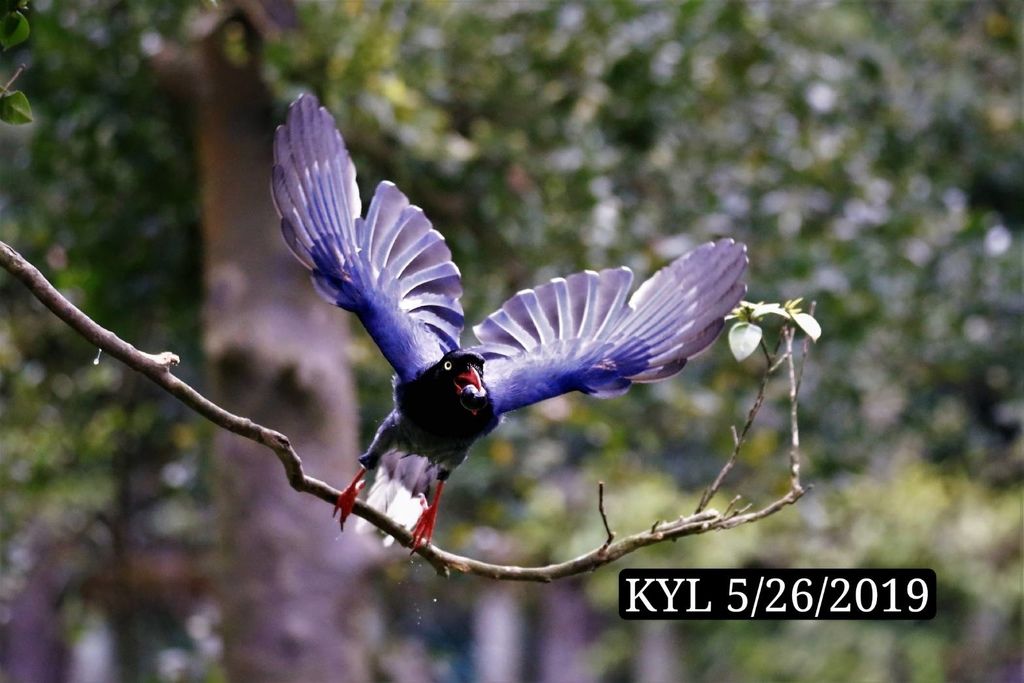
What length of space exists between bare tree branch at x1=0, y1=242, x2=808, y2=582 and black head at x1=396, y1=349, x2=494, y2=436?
30cm

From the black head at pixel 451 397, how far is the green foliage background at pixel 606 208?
88.0 inches

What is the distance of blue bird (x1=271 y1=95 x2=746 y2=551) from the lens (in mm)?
2535

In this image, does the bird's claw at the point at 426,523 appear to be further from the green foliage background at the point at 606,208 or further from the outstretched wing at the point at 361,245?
the green foliage background at the point at 606,208

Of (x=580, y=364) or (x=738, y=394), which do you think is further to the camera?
(x=738, y=394)

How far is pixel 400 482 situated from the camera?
305 centimetres

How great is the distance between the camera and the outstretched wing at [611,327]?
8.58 ft

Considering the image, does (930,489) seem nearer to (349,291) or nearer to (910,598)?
(910,598)

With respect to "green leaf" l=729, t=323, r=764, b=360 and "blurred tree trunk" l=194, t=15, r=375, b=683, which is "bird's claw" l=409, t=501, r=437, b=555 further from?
"blurred tree trunk" l=194, t=15, r=375, b=683

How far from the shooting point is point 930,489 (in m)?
8.42

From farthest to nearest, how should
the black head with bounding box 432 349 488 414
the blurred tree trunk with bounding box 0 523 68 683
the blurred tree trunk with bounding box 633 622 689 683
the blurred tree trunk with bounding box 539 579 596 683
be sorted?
the blurred tree trunk with bounding box 539 579 596 683 < the blurred tree trunk with bounding box 633 622 689 683 < the blurred tree trunk with bounding box 0 523 68 683 < the black head with bounding box 432 349 488 414

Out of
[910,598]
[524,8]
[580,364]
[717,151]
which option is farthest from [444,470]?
[717,151]

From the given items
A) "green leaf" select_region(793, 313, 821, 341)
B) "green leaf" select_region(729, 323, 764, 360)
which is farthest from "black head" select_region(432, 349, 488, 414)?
"green leaf" select_region(793, 313, 821, 341)

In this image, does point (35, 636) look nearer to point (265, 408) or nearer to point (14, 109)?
point (265, 408)

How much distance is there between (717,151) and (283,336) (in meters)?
2.30
